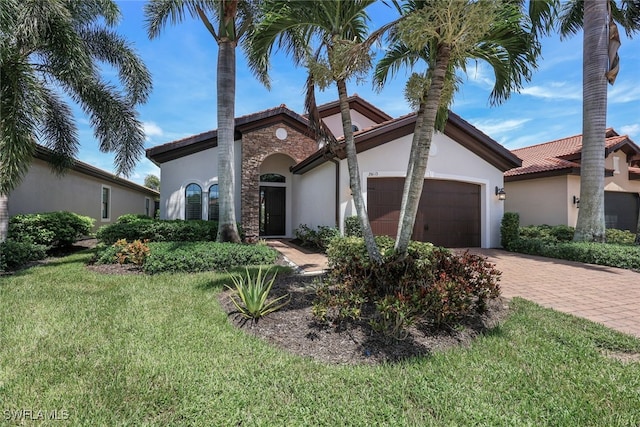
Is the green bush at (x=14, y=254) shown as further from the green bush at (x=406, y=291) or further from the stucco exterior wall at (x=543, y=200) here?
the stucco exterior wall at (x=543, y=200)

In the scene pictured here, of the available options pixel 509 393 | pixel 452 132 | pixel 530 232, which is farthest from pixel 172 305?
pixel 530 232

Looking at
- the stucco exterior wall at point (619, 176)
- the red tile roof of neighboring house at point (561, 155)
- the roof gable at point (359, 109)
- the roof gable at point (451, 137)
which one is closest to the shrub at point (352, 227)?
the roof gable at point (451, 137)

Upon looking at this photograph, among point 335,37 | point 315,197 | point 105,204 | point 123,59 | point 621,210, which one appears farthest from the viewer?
point 105,204

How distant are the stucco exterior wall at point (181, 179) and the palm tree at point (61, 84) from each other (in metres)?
1.62

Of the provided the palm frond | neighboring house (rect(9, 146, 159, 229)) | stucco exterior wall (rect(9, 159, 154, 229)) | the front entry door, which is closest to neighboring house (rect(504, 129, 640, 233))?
the front entry door

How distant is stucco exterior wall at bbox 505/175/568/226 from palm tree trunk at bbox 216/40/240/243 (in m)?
14.2

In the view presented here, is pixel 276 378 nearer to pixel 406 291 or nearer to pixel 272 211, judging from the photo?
pixel 406 291

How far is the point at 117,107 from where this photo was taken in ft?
37.9

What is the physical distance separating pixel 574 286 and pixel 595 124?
707 centimetres

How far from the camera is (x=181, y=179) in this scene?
540 inches

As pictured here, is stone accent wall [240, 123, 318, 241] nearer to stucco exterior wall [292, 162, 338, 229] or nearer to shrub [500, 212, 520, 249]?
stucco exterior wall [292, 162, 338, 229]

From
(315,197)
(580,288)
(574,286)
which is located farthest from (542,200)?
(315,197)

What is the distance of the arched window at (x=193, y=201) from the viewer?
13812 mm

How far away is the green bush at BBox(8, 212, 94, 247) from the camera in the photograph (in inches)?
383
